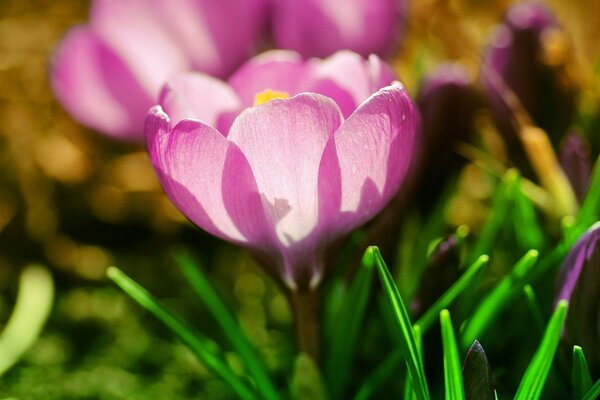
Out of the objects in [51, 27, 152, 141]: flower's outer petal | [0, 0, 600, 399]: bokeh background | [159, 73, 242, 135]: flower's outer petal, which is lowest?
[0, 0, 600, 399]: bokeh background

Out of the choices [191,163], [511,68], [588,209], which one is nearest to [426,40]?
[511,68]

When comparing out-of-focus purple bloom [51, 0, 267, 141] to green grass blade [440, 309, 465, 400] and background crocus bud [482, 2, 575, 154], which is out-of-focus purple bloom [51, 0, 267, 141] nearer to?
background crocus bud [482, 2, 575, 154]

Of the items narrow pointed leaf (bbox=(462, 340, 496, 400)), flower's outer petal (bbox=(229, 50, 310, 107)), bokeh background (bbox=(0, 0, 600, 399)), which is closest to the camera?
narrow pointed leaf (bbox=(462, 340, 496, 400))

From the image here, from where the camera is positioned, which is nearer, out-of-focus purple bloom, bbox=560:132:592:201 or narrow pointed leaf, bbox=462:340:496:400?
narrow pointed leaf, bbox=462:340:496:400

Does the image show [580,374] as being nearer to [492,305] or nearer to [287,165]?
[492,305]

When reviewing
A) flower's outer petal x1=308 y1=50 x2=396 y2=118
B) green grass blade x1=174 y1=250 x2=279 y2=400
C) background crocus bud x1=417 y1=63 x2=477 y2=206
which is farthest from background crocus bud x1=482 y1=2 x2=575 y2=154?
green grass blade x1=174 y1=250 x2=279 y2=400

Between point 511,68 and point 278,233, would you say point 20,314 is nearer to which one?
point 278,233
